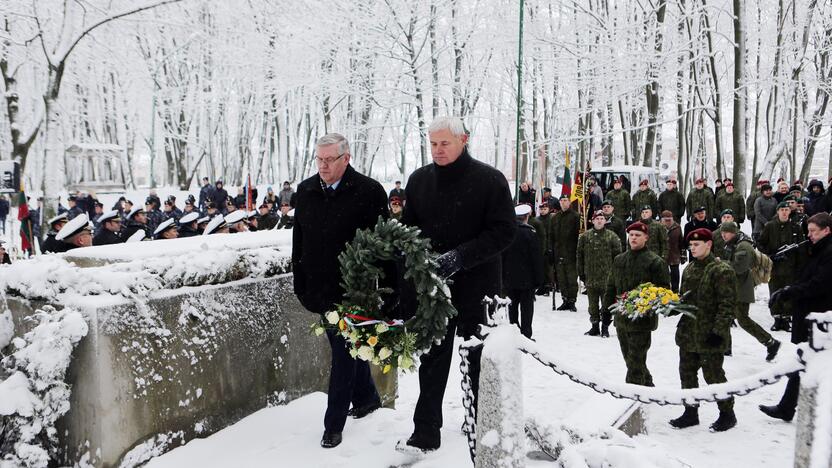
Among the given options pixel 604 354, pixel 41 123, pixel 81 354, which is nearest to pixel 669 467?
pixel 81 354

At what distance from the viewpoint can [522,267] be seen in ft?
28.3

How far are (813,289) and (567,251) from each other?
526 cm

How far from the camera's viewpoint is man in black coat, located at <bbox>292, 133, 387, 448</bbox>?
388cm

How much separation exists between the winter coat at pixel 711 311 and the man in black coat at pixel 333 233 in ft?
11.3

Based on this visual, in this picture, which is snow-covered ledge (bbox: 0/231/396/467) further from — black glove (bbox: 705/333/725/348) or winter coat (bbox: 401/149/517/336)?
black glove (bbox: 705/333/725/348)

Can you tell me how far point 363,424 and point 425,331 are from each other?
1134mm

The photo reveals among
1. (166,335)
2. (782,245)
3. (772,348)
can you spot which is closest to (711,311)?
(772,348)

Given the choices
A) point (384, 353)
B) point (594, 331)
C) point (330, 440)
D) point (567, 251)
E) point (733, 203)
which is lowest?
point (594, 331)

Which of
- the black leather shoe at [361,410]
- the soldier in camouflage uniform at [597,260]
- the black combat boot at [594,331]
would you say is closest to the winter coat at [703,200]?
the soldier in camouflage uniform at [597,260]

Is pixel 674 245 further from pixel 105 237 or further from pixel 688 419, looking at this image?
pixel 105 237

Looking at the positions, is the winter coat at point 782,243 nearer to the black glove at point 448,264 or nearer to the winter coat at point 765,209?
the winter coat at point 765,209

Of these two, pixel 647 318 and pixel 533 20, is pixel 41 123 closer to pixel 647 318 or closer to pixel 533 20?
pixel 533 20

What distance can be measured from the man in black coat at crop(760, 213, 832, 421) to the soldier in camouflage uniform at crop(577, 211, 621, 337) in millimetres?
3207

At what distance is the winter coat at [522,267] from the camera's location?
8.63 meters
